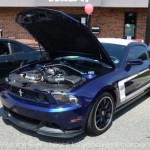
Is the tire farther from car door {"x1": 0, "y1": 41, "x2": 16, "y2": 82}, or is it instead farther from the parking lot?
car door {"x1": 0, "y1": 41, "x2": 16, "y2": 82}

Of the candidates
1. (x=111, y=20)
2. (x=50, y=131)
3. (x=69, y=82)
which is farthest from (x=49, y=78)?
(x=111, y=20)

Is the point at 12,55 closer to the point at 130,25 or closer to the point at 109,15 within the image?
the point at 109,15

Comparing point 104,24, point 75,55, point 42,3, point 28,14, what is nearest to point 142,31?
point 104,24

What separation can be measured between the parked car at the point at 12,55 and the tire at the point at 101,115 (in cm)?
225

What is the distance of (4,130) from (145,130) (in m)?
2.24

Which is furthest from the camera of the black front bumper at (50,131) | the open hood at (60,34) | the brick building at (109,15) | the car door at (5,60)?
the brick building at (109,15)

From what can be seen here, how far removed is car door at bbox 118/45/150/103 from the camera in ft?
17.3

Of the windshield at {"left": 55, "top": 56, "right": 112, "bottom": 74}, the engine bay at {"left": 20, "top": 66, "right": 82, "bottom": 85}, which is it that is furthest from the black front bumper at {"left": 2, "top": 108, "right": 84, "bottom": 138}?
the windshield at {"left": 55, "top": 56, "right": 112, "bottom": 74}

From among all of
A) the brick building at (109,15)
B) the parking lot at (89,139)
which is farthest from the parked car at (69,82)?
the brick building at (109,15)

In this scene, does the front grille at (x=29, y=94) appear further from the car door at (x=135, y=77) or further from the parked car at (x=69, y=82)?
the car door at (x=135, y=77)

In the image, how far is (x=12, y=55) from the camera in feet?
22.9

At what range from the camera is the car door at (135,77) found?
5266 mm

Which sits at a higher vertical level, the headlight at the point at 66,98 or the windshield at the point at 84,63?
the windshield at the point at 84,63

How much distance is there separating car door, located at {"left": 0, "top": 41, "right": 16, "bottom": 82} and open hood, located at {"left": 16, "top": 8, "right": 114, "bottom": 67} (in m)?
1.29
